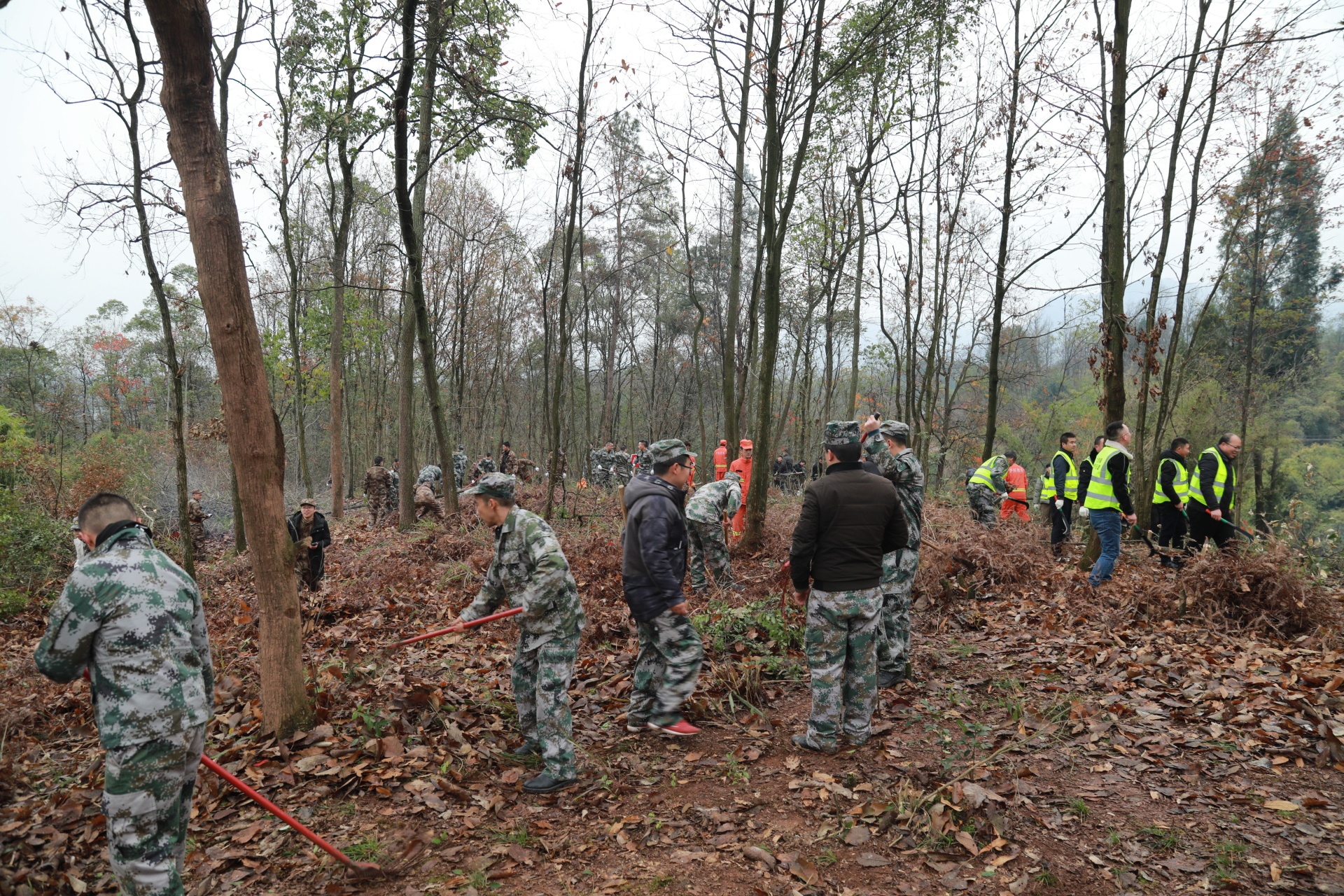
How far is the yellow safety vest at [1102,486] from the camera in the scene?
7762mm

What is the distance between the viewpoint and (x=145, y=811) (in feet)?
9.86

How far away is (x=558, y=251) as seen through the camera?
2850cm

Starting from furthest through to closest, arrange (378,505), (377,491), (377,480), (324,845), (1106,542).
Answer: (378,505), (377,491), (377,480), (1106,542), (324,845)

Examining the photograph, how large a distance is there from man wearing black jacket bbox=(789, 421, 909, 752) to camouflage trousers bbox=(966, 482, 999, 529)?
800 centimetres

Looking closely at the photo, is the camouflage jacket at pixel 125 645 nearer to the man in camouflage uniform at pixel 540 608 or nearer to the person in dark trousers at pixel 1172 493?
the man in camouflage uniform at pixel 540 608

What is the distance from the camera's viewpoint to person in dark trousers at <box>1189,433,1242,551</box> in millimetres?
8188

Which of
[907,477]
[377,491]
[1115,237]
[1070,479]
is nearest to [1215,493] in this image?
[1070,479]

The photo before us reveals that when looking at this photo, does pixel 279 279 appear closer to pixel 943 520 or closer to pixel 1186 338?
pixel 943 520

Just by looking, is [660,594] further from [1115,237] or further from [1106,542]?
[1115,237]

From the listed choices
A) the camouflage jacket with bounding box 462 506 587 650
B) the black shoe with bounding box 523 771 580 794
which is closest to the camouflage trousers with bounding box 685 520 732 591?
the camouflage jacket with bounding box 462 506 587 650

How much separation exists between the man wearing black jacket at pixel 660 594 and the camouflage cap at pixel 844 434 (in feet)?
3.71

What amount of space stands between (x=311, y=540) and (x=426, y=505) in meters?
6.91

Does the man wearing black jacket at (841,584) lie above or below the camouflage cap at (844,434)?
below

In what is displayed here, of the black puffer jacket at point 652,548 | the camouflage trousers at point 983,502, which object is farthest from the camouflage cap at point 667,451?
the camouflage trousers at point 983,502
